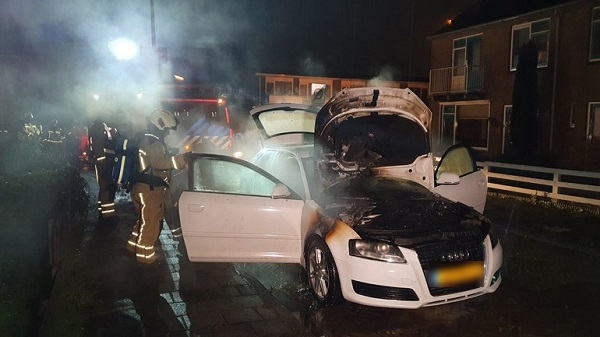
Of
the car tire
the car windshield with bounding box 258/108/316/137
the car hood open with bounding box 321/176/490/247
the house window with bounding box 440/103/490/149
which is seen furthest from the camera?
the house window with bounding box 440/103/490/149

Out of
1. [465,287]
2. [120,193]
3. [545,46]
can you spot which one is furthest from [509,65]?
[465,287]

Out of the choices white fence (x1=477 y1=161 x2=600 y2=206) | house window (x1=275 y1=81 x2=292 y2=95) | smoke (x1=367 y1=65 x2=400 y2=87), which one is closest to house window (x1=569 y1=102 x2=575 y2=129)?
white fence (x1=477 y1=161 x2=600 y2=206)

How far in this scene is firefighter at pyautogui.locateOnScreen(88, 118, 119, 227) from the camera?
24.3 ft

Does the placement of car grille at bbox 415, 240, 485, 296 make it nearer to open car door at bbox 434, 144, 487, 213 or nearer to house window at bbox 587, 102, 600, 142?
open car door at bbox 434, 144, 487, 213

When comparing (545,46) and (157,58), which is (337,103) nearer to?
(157,58)

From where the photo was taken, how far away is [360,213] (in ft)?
15.0

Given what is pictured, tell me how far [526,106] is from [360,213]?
14131 mm

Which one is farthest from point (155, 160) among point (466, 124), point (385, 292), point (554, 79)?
point (466, 124)

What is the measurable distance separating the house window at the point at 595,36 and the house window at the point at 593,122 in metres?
1.53

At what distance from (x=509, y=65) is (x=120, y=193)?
15.0 m

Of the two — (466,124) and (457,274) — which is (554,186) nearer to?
(457,274)

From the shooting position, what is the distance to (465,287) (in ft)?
13.8

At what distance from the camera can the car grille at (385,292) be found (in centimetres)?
406

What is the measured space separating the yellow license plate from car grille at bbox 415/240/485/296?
0.03m
